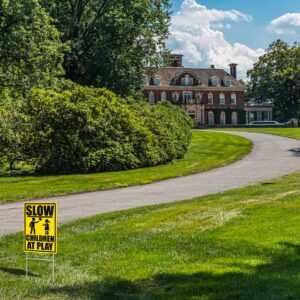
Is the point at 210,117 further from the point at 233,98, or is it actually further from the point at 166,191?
the point at 166,191

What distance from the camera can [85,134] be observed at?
2608 centimetres

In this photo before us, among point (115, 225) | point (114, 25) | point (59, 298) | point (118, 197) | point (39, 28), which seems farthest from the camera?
point (114, 25)

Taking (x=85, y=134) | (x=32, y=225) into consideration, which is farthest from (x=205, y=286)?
(x=85, y=134)

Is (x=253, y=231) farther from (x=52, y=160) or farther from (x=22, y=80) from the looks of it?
(x=22, y=80)

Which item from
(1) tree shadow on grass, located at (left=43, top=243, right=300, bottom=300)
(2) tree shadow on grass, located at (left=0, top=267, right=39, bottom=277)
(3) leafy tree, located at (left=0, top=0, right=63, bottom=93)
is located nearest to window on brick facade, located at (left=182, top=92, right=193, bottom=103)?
(3) leafy tree, located at (left=0, top=0, right=63, bottom=93)

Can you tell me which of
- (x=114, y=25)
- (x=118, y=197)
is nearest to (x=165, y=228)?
(x=118, y=197)

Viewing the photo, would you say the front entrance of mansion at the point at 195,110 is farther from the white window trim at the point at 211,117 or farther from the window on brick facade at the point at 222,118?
the window on brick facade at the point at 222,118

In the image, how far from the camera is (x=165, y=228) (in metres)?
10.6

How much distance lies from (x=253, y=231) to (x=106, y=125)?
1762 cm

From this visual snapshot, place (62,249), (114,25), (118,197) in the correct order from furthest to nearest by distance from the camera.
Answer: (114,25) → (118,197) → (62,249)

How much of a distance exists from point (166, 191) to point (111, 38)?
27045mm

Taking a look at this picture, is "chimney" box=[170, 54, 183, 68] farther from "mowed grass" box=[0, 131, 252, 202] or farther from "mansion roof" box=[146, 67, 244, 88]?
"mowed grass" box=[0, 131, 252, 202]

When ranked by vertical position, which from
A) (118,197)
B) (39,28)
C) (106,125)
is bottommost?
(118,197)

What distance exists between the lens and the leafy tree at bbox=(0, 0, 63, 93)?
1332 inches
